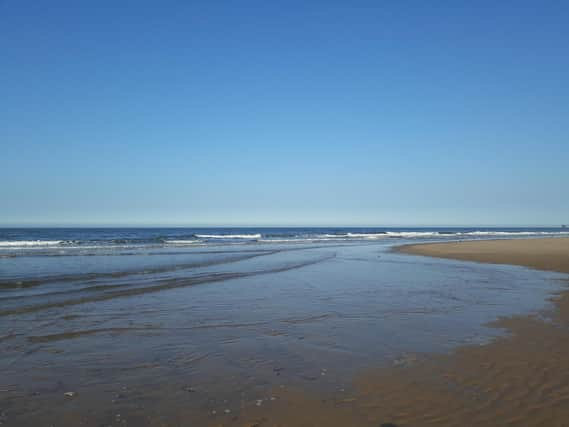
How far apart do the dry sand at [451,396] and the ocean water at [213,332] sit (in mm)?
344

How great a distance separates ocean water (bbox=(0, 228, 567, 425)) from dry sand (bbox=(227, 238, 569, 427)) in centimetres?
34

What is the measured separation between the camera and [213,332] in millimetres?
7902

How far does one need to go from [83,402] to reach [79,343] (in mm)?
2722

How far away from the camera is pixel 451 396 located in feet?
16.0

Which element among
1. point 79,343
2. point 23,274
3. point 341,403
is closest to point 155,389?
point 341,403

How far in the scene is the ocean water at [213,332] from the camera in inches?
200

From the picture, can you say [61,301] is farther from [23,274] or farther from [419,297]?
[419,297]

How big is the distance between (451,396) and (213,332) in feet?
14.9

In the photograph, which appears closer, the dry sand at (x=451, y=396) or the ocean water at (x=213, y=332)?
the dry sand at (x=451, y=396)

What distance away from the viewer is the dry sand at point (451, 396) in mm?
4324

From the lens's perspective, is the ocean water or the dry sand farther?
the ocean water

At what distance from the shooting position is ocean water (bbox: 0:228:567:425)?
507 cm

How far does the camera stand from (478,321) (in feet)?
28.4

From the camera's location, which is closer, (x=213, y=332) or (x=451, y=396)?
(x=451, y=396)
